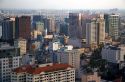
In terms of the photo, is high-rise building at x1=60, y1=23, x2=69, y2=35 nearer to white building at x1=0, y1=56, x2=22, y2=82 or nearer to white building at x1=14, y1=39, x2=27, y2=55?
white building at x1=14, y1=39, x2=27, y2=55

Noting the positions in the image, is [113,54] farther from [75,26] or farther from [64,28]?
[64,28]

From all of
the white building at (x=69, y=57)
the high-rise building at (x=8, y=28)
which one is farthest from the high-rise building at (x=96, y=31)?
the white building at (x=69, y=57)

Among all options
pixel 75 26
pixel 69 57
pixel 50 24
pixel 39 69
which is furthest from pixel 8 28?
pixel 39 69

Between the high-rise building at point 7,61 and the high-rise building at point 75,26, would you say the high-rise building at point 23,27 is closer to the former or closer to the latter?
the high-rise building at point 75,26

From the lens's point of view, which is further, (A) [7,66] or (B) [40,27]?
(B) [40,27]

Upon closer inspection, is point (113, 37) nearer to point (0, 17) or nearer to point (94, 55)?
point (94, 55)
